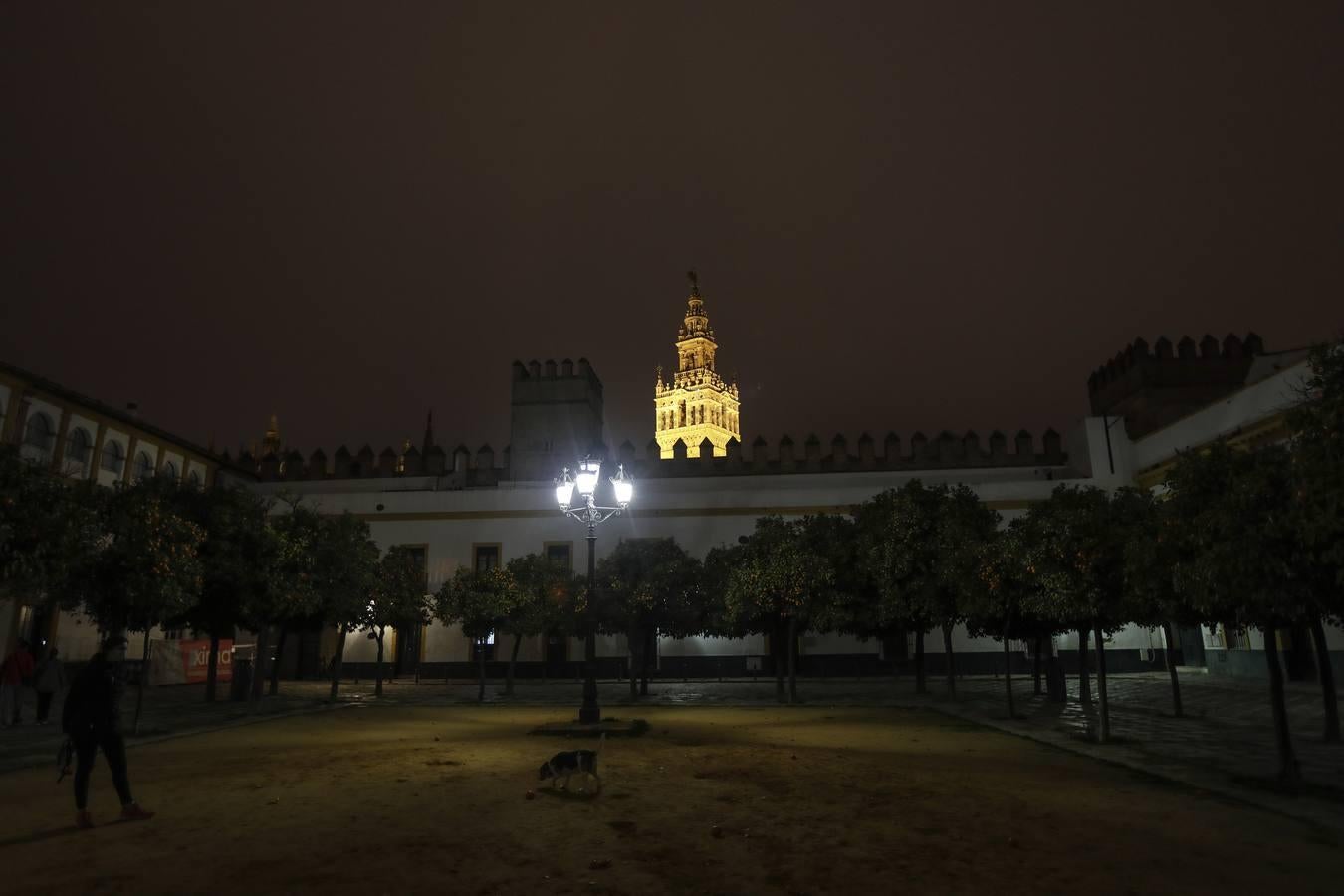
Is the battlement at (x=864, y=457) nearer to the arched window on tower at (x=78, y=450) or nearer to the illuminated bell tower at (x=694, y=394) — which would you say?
the arched window on tower at (x=78, y=450)

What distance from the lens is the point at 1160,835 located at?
7.40 meters

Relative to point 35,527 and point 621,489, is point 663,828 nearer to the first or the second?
point 35,527

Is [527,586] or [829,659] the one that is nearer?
[527,586]

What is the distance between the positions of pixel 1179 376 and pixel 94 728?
44.9 m

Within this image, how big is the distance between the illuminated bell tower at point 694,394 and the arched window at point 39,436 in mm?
87704

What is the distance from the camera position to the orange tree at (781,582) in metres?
21.9

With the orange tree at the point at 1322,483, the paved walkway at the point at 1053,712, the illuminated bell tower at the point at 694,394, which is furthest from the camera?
the illuminated bell tower at the point at 694,394

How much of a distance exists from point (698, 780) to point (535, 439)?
1553 inches

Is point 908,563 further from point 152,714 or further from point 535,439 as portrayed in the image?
point 535,439

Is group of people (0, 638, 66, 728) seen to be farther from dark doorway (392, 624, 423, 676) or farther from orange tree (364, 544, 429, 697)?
dark doorway (392, 624, 423, 676)

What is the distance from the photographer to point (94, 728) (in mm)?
8109

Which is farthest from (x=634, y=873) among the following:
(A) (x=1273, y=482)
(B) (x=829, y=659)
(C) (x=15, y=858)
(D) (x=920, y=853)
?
(B) (x=829, y=659)

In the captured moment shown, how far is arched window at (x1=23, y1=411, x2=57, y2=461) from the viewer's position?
29147 millimetres

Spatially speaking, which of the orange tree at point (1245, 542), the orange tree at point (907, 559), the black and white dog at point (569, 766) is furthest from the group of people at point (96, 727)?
the orange tree at point (907, 559)
